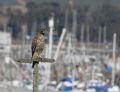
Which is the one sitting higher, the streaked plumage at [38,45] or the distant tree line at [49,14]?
the distant tree line at [49,14]

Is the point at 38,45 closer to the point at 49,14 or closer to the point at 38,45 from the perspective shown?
the point at 38,45

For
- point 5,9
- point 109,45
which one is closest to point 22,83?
point 109,45

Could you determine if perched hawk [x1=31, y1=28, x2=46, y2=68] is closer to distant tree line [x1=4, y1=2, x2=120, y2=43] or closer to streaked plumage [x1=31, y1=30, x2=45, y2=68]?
streaked plumage [x1=31, y1=30, x2=45, y2=68]

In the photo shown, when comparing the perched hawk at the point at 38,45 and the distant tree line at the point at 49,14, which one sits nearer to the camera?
the perched hawk at the point at 38,45

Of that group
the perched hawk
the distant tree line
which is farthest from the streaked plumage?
the distant tree line

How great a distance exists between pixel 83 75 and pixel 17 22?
219 ft

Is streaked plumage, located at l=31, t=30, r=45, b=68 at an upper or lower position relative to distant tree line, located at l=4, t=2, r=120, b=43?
lower

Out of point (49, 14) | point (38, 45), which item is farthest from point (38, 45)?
point (49, 14)

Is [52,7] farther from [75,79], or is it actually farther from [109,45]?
[75,79]

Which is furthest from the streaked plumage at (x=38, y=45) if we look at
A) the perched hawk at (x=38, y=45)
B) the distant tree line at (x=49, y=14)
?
the distant tree line at (x=49, y=14)

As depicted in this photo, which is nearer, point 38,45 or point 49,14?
point 38,45

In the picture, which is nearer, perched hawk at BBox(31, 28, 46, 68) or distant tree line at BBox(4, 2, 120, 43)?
perched hawk at BBox(31, 28, 46, 68)

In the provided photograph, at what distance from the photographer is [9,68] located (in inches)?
2128

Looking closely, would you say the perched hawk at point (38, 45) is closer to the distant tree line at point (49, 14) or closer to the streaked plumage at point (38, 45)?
the streaked plumage at point (38, 45)
